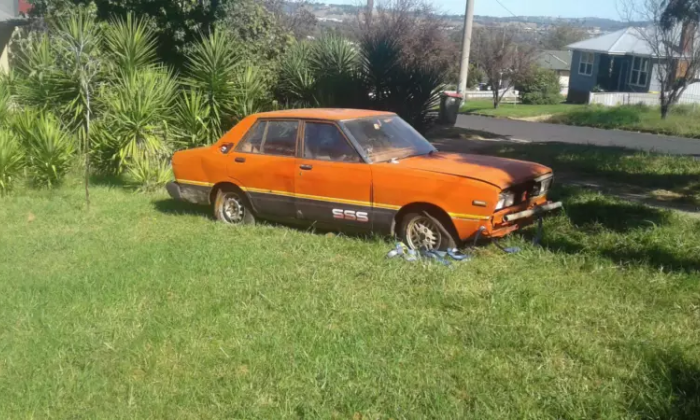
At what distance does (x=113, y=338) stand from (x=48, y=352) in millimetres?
437

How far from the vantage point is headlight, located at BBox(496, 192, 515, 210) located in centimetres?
652

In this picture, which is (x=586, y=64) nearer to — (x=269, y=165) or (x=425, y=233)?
(x=269, y=165)

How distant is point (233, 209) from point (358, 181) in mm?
2034

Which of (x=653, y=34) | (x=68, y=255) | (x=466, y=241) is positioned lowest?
(x=68, y=255)

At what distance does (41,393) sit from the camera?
4.44m

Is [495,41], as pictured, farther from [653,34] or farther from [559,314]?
[559,314]

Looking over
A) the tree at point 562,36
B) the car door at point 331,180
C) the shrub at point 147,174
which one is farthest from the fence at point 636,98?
the tree at point 562,36

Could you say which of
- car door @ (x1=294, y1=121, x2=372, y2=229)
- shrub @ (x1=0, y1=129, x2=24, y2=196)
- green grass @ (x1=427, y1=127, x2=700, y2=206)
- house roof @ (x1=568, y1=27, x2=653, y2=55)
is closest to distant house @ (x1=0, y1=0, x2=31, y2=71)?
shrub @ (x1=0, y1=129, x2=24, y2=196)

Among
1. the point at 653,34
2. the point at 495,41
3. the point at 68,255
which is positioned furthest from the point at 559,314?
the point at 495,41

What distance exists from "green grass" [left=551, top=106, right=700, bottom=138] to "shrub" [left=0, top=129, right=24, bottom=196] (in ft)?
70.9

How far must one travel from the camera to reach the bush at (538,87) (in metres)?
49.0

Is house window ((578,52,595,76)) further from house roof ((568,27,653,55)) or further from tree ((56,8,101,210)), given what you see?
tree ((56,8,101,210))

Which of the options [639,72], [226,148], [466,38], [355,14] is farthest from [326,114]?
[639,72]

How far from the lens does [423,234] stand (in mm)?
6914
